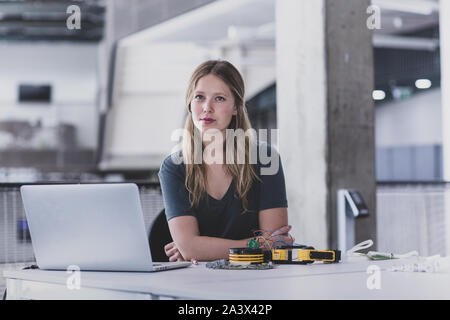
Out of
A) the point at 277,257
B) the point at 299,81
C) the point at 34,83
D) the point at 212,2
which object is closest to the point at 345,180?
the point at 299,81

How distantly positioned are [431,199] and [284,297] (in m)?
4.17

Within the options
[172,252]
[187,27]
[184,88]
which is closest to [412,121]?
[184,88]

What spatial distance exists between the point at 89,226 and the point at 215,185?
2.74 feet

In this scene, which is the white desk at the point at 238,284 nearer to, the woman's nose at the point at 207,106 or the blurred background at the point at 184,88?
the woman's nose at the point at 207,106

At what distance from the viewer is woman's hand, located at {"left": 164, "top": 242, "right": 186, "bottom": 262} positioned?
2.35 meters

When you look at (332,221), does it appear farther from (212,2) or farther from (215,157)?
(212,2)

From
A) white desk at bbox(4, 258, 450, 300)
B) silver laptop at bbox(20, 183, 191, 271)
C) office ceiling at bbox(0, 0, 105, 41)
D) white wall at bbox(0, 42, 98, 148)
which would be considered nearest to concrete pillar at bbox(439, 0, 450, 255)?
white desk at bbox(4, 258, 450, 300)

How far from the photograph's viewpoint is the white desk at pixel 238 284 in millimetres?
1394

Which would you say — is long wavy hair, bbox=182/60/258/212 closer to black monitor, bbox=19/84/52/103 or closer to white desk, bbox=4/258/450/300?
white desk, bbox=4/258/450/300

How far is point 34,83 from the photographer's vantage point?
17.8m

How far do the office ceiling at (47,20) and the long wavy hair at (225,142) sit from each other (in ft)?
34.6

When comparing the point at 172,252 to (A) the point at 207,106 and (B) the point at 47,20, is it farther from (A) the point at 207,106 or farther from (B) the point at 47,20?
(B) the point at 47,20

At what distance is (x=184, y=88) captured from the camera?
1509 centimetres

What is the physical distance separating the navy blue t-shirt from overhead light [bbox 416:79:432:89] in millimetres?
12634
